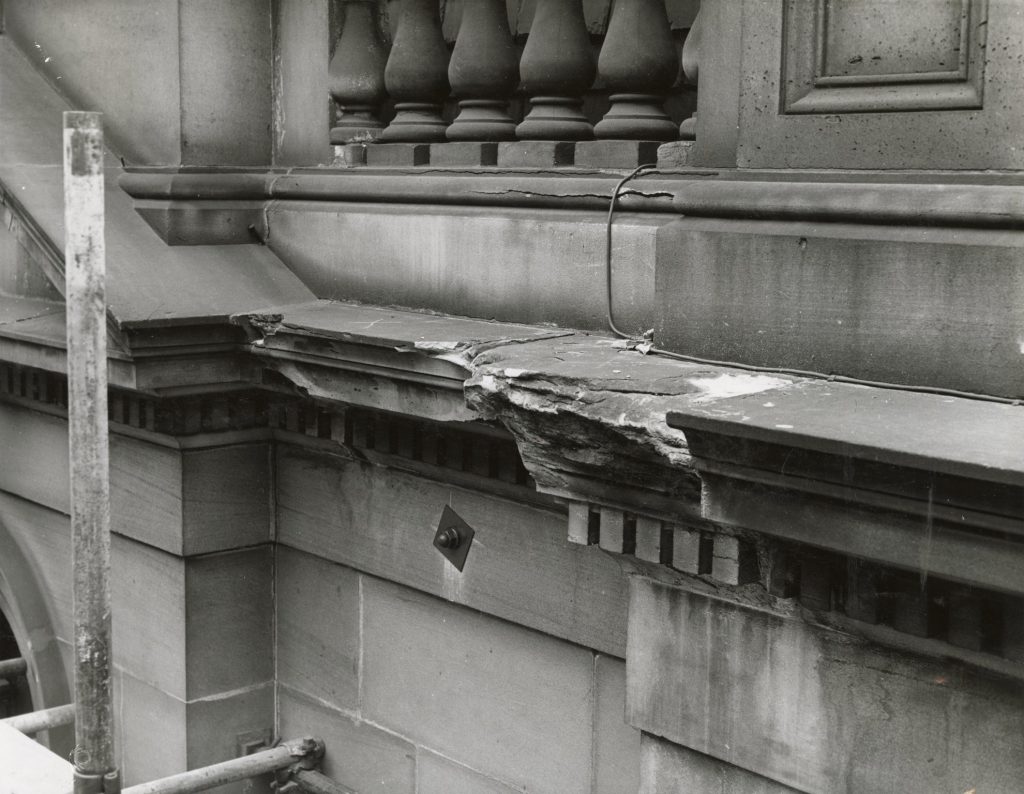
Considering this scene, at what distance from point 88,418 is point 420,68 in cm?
205

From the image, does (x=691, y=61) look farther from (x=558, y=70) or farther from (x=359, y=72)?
(x=359, y=72)

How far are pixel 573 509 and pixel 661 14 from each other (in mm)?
1641

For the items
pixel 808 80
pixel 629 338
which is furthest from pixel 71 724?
pixel 808 80

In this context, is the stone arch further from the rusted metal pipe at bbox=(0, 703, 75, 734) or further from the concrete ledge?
the concrete ledge

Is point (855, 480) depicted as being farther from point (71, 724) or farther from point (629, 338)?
point (71, 724)

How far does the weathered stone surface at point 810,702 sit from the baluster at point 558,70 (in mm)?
1648

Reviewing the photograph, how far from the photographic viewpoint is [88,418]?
11.7 ft

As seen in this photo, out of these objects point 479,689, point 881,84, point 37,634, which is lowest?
point 37,634

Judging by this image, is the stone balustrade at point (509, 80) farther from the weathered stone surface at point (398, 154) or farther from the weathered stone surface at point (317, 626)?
the weathered stone surface at point (317, 626)

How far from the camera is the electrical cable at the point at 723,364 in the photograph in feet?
9.92

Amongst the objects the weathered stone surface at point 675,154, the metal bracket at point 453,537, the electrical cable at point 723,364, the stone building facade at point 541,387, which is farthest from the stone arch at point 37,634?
the weathered stone surface at point 675,154

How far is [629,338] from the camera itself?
3988 mm

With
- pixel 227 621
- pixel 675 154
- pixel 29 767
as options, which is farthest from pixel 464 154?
pixel 29 767

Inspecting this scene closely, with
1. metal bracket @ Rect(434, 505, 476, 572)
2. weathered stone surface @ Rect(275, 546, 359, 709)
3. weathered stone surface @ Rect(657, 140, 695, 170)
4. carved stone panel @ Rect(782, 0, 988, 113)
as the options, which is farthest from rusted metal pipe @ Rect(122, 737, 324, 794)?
carved stone panel @ Rect(782, 0, 988, 113)
